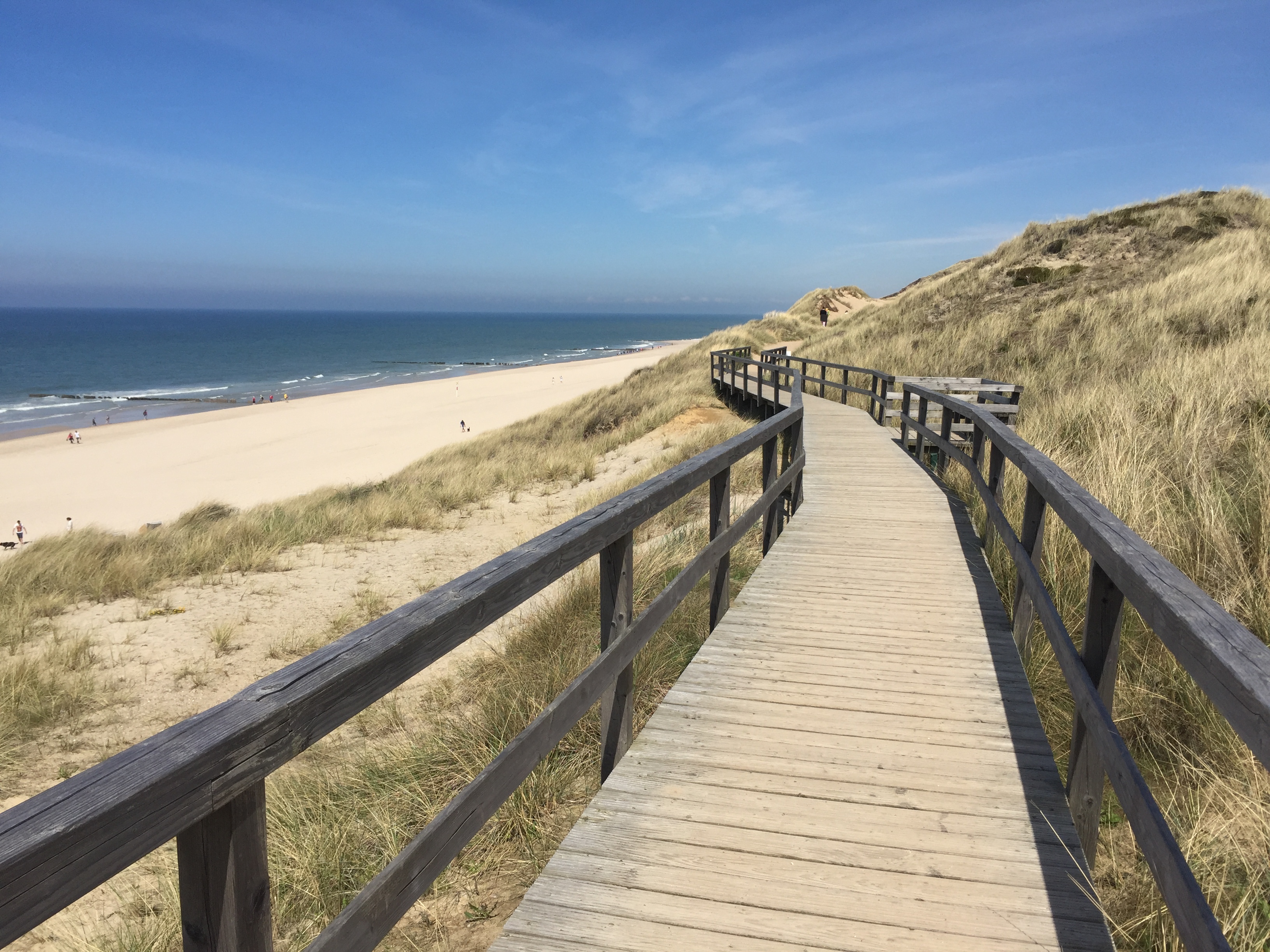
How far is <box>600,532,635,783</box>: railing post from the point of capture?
3236 mm

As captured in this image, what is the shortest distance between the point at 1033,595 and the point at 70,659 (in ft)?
26.6

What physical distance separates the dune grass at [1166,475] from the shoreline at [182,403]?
1453 inches

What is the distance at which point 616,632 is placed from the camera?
326cm

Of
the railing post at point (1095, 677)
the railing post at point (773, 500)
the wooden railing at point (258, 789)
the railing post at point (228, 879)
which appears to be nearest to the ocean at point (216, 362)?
the railing post at point (773, 500)

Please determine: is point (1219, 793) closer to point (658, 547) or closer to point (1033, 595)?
point (1033, 595)

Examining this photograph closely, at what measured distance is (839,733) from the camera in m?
3.70

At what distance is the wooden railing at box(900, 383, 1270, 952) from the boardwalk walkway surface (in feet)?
1.08

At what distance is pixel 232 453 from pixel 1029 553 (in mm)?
30587

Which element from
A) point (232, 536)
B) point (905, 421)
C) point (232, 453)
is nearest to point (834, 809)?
point (905, 421)

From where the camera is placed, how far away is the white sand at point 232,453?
22.4 m

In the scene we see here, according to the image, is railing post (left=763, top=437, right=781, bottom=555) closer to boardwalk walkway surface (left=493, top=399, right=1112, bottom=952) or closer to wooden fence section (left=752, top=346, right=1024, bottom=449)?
boardwalk walkway surface (left=493, top=399, right=1112, bottom=952)

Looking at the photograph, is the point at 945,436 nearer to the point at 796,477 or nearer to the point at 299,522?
the point at 796,477

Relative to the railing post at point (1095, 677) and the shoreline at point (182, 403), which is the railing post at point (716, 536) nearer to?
the railing post at point (1095, 677)

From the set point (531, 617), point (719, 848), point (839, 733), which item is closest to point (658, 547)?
point (531, 617)
